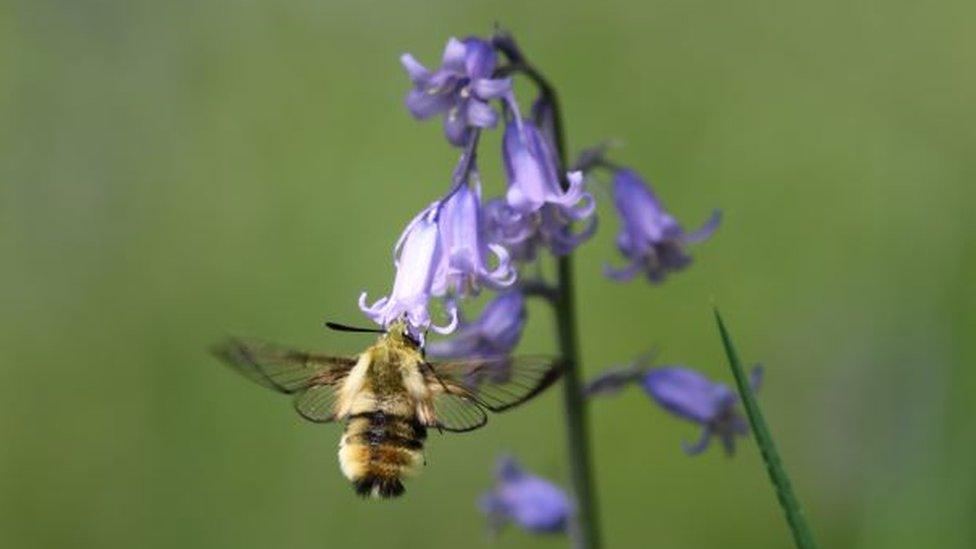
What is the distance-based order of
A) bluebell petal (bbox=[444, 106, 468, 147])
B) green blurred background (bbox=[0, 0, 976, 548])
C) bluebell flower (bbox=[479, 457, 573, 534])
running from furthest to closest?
green blurred background (bbox=[0, 0, 976, 548]) → bluebell flower (bbox=[479, 457, 573, 534]) → bluebell petal (bbox=[444, 106, 468, 147])

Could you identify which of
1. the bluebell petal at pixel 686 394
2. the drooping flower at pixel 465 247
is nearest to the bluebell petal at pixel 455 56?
the drooping flower at pixel 465 247

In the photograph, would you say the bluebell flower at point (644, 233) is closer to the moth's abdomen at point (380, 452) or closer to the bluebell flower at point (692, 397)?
the bluebell flower at point (692, 397)

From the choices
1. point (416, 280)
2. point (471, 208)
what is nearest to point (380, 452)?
point (416, 280)

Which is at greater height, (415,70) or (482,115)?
(415,70)

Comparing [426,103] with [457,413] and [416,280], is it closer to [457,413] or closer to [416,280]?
[416,280]

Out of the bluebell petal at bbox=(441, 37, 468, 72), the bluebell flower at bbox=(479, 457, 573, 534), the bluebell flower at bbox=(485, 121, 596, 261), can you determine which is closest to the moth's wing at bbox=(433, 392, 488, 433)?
the bluebell flower at bbox=(485, 121, 596, 261)

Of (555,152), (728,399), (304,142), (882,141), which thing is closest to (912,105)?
(882,141)

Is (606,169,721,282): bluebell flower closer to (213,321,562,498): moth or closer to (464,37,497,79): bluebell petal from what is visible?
(464,37,497,79): bluebell petal

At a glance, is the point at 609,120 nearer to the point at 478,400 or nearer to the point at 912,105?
the point at 912,105
